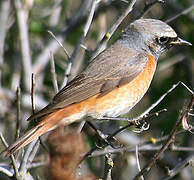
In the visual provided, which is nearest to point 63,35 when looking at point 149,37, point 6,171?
point 149,37

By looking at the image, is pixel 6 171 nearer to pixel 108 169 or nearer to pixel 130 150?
pixel 108 169

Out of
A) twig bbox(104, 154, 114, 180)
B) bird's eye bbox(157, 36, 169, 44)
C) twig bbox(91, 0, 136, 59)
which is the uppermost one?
twig bbox(91, 0, 136, 59)

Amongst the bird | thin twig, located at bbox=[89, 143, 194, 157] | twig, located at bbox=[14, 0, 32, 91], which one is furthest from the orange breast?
twig, located at bbox=[14, 0, 32, 91]

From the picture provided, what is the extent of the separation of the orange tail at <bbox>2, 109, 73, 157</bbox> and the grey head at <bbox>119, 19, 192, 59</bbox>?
125 centimetres

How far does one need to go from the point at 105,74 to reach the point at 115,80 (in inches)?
5.0

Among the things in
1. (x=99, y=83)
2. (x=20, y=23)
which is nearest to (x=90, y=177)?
(x=99, y=83)

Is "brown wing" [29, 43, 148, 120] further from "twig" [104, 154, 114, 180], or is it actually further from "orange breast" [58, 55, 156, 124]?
"twig" [104, 154, 114, 180]

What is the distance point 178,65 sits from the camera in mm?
7211

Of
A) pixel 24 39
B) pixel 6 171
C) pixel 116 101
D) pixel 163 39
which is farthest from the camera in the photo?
pixel 24 39

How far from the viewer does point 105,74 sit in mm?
5125

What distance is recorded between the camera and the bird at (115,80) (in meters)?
4.76

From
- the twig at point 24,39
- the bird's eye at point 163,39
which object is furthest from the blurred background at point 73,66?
the bird's eye at point 163,39

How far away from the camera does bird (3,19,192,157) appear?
4762 mm

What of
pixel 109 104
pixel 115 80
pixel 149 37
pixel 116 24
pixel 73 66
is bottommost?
pixel 73 66
